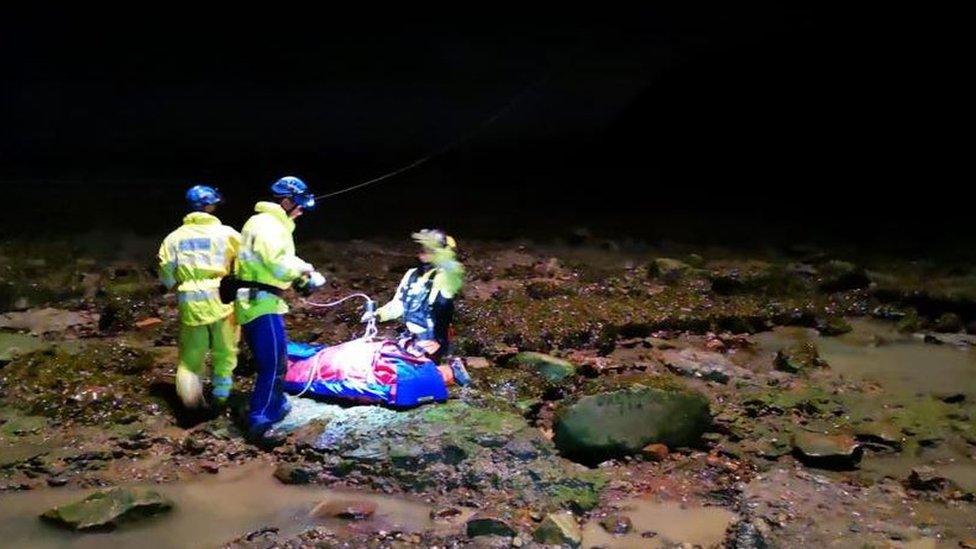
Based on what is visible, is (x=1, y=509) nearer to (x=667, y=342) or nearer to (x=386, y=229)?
(x=667, y=342)

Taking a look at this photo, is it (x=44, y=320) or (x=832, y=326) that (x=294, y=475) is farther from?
(x=832, y=326)

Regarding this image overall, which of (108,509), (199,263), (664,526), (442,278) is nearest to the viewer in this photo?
(108,509)

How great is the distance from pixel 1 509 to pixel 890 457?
261 inches

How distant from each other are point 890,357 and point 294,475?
6.46m

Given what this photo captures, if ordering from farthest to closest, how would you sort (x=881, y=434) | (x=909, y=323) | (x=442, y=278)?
(x=909, y=323)
(x=881, y=434)
(x=442, y=278)

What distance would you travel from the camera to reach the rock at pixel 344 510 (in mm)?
5508

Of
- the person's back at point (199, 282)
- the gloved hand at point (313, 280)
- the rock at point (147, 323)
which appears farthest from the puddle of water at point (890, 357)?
the rock at point (147, 323)

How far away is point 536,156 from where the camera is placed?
23453 mm

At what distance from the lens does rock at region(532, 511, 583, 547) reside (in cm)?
516

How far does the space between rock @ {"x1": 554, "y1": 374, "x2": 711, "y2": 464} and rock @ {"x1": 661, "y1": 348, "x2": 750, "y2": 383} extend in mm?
1242

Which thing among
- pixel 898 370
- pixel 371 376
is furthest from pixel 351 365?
pixel 898 370

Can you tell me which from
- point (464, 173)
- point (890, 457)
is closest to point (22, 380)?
point (890, 457)

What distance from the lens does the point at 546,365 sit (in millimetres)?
7602

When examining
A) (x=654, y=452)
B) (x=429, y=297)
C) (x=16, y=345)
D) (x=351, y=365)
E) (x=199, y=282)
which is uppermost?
(x=199, y=282)
